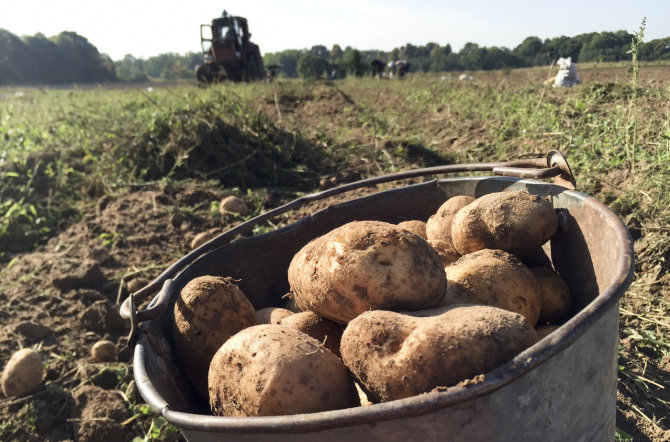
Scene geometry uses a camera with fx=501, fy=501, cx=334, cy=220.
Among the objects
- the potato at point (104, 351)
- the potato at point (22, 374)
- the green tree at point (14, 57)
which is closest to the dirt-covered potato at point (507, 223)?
the potato at point (104, 351)

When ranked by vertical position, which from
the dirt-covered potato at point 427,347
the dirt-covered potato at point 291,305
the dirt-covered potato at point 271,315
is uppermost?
the dirt-covered potato at point 427,347

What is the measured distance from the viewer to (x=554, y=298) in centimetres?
158

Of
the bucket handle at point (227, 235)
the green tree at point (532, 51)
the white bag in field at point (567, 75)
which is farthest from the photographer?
the white bag in field at point (567, 75)

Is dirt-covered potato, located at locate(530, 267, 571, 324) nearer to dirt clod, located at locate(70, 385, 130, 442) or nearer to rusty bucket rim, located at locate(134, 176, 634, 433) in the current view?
rusty bucket rim, located at locate(134, 176, 634, 433)

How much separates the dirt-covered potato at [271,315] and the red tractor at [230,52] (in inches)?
541

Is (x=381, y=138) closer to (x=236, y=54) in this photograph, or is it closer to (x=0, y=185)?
(x=0, y=185)

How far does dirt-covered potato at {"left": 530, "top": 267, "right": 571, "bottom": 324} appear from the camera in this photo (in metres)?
1.59

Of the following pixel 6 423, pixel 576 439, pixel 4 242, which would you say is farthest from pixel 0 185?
pixel 576 439

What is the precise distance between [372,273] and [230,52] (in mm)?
14921

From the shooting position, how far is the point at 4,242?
463cm

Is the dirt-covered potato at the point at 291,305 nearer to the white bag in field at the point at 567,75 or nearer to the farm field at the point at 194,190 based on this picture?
the farm field at the point at 194,190

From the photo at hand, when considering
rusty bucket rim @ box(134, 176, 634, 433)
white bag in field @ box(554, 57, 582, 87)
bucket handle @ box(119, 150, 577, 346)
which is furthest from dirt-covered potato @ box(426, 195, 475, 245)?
white bag in field @ box(554, 57, 582, 87)

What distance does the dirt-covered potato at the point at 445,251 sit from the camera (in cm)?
192

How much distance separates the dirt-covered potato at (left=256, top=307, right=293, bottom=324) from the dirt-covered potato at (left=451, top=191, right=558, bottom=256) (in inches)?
26.7
